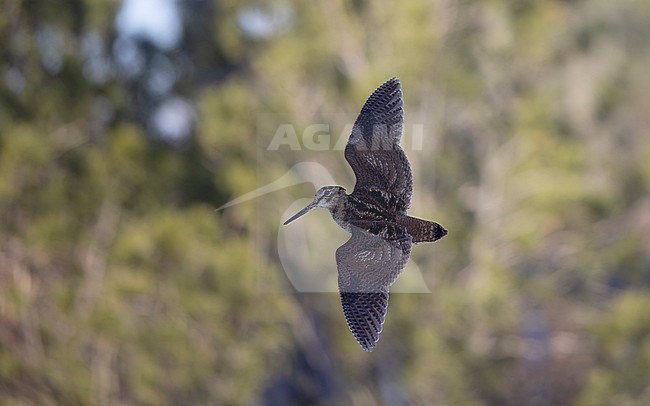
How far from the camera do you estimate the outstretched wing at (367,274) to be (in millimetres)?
482

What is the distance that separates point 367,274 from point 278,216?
4214 millimetres

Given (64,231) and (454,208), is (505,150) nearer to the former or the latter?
(454,208)

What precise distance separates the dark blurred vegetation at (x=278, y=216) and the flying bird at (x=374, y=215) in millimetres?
3472

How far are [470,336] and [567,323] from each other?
0.95 metres

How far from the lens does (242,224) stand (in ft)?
17.6

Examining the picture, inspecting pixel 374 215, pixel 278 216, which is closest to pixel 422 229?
pixel 374 215

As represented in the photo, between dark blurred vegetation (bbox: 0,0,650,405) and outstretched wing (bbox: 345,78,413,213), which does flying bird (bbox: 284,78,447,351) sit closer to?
outstretched wing (bbox: 345,78,413,213)

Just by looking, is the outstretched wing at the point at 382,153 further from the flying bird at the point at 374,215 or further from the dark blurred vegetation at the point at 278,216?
the dark blurred vegetation at the point at 278,216

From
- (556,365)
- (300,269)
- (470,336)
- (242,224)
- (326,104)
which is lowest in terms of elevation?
(556,365)

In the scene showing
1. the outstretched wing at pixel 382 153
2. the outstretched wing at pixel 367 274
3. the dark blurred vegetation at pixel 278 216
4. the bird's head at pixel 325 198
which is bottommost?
the dark blurred vegetation at pixel 278 216

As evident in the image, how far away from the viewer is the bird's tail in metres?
0.49

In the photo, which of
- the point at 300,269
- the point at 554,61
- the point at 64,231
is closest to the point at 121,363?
the point at 64,231

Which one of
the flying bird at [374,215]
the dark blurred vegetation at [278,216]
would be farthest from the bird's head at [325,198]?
the dark blurred vegetation at [278,216]

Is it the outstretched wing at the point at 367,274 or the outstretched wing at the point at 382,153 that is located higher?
the outstretched wing at the point at 382,153
